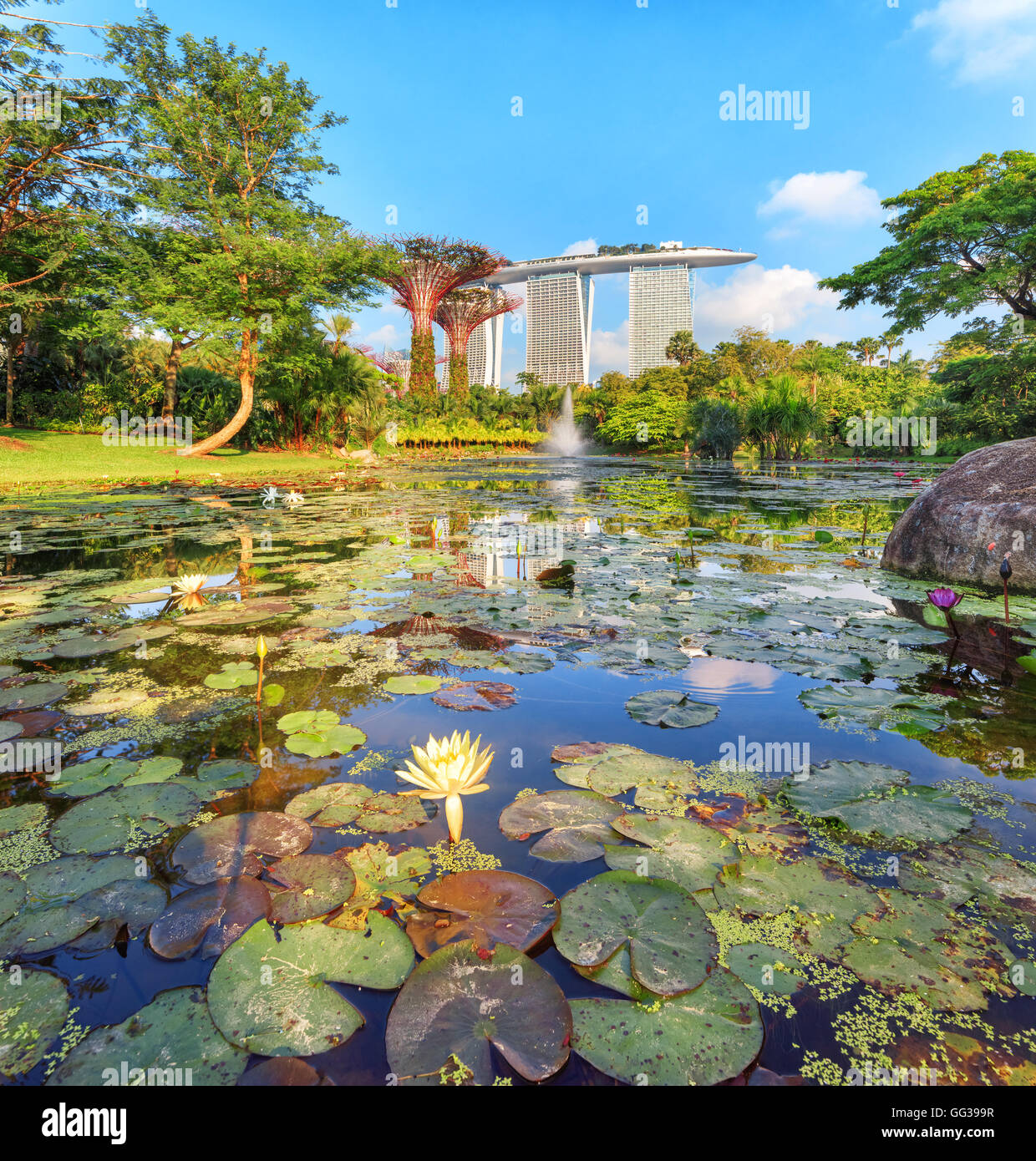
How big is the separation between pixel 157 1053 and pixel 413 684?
4.52 ft

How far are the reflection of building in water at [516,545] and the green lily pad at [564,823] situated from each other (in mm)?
2308

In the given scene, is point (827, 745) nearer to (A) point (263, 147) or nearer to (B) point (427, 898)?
(B) point (427, 898)

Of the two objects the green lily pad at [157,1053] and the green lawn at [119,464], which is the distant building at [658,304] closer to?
the green lawn at [119,464]

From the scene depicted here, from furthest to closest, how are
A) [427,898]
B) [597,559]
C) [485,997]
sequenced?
[597,559] → [427,898] → [485,997]

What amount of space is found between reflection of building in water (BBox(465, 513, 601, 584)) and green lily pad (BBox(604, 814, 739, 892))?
243 cm

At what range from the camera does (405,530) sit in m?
5.91

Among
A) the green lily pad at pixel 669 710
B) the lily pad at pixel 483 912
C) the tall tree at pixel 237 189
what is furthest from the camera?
the tall tree at pixel 237 189

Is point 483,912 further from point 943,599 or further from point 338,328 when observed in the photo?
point 338,328

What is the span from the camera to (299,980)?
0.94 meters

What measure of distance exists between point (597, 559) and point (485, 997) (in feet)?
12.0

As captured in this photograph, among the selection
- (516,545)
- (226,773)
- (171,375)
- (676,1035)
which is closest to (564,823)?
(676,1035)

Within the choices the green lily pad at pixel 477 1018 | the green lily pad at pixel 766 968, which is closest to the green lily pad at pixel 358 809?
the green lily pad at pixel 477 1018

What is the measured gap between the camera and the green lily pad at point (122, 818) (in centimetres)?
128

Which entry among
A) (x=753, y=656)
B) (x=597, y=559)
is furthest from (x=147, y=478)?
(x=753, y=656)
